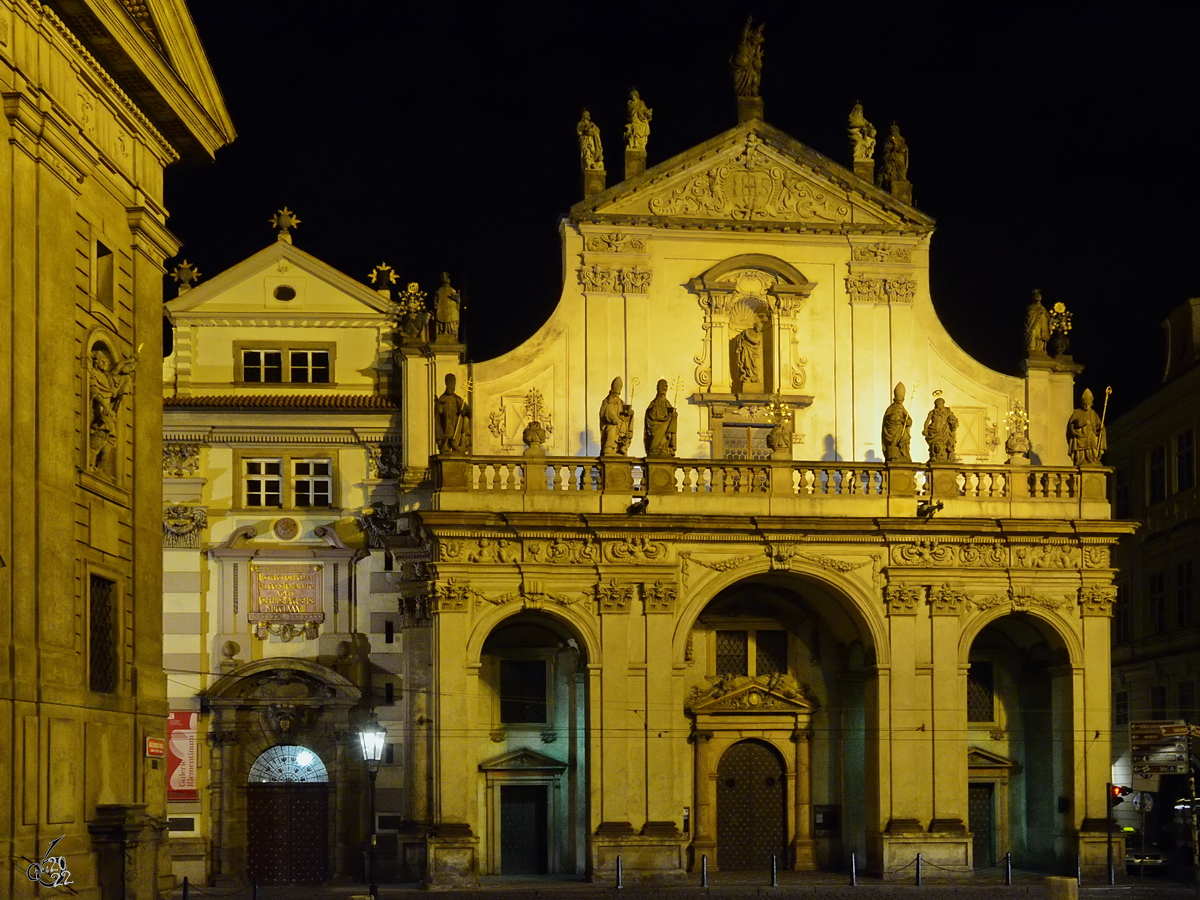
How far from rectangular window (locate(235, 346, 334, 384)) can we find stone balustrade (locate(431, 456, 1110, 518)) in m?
4.62

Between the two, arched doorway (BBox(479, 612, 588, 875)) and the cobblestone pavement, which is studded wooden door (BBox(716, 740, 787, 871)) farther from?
arched doorway (BBox(479, 612, 588, 875))

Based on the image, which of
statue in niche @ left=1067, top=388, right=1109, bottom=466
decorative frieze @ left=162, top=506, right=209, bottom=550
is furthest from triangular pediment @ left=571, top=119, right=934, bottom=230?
decorative frieze @ left=162, top=506, right=209, bottom=550

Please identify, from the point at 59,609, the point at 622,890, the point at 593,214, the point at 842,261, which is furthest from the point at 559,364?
the point at 59,609

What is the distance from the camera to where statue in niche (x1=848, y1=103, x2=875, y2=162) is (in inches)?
1829

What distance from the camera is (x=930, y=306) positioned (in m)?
45.8

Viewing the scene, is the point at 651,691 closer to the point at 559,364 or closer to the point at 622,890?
the point at 622,890

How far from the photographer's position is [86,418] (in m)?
27.7

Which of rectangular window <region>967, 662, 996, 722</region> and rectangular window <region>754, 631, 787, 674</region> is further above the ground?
rectangular window <region>754, 631, 787, 674</region>

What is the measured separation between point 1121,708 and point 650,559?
19.4 meters

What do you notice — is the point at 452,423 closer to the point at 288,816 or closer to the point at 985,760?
the point at 288,816

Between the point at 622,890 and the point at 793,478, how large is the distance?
31.4 feet

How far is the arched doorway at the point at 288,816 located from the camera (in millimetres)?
43469

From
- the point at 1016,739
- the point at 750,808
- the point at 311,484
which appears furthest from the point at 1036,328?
the point at 311,484

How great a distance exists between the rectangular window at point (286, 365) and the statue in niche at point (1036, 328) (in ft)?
51.8
